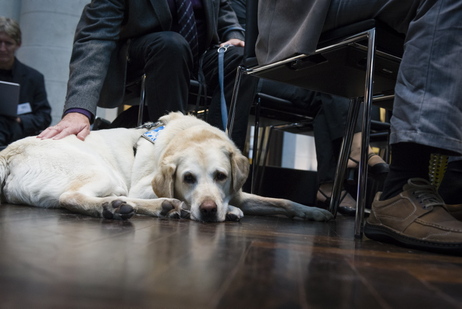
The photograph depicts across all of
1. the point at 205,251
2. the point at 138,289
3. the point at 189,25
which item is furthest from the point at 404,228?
the point at 189,25

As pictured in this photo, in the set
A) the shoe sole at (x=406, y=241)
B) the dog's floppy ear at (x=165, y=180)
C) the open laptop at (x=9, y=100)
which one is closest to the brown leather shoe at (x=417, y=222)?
the shoe sole at (x=406, y=241)

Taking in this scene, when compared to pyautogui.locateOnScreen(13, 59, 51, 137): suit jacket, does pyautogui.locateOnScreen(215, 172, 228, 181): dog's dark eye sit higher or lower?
lower

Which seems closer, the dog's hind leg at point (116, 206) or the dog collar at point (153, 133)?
the dog's hind leg at point (116, 206)

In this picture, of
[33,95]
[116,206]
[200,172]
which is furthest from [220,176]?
[33,95]

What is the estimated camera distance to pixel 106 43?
2445mm

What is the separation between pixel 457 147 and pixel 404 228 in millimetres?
254

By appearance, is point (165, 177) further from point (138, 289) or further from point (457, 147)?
point (138, 289)

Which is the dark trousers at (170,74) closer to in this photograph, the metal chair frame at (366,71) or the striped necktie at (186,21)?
the striped necktie at (186,21)

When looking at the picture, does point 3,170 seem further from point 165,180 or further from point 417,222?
point 417,222

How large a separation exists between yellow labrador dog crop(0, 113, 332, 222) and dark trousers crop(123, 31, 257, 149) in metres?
0.24

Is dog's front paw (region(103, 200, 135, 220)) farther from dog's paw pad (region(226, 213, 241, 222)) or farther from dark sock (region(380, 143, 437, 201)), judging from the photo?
dark sock (region(380, 143, 437, 201))

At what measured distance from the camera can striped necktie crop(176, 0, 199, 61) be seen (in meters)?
2.69

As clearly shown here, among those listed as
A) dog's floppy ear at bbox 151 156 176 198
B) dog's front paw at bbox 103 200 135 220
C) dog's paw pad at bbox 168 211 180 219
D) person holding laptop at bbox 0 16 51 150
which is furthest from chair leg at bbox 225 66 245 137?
person holding laptop at bbox 0 16 51 150

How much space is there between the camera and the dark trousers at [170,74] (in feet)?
7.88
